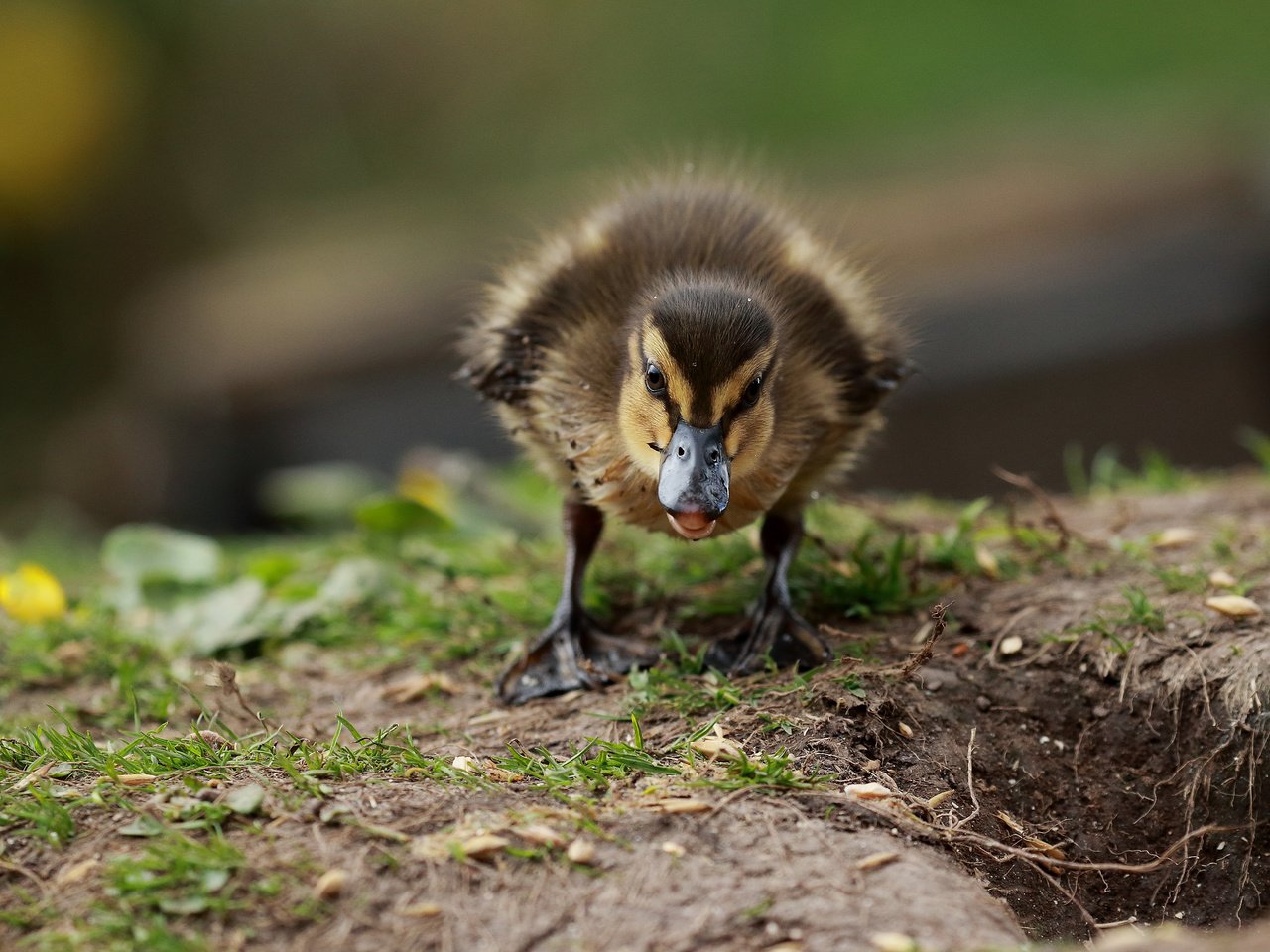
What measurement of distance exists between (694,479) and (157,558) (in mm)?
2490

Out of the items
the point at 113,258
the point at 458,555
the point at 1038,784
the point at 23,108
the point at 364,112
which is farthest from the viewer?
the point at 364,112

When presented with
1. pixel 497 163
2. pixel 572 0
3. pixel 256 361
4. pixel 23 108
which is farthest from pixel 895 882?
pixel 572 0

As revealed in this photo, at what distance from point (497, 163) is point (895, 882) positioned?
37.0ft

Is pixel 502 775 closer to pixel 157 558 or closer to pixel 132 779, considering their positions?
pixel 132 779

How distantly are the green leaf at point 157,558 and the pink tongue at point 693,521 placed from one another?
224cm

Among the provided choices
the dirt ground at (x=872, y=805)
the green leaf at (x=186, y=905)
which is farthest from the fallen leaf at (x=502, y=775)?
the green leaf at (x=186, y=905)

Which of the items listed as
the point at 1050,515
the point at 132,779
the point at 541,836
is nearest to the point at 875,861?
the point at 541,836

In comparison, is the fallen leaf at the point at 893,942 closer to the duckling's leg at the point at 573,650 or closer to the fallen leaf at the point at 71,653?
the duckling's leg at the point at 573,650

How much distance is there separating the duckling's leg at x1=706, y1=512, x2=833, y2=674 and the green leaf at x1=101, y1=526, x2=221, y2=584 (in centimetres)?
197

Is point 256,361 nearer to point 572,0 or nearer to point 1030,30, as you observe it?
point 572,0

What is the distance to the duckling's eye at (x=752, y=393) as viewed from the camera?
10.6 feet

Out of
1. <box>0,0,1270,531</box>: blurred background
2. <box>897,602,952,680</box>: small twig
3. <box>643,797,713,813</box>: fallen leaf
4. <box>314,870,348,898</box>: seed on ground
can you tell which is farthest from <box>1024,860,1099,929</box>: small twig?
<box>0,0,1270,531</box>: blurred background

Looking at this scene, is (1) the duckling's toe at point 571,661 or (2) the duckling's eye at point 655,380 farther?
(1) the duckling's toe at point 571,661

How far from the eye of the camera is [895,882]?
2500 millimetres
